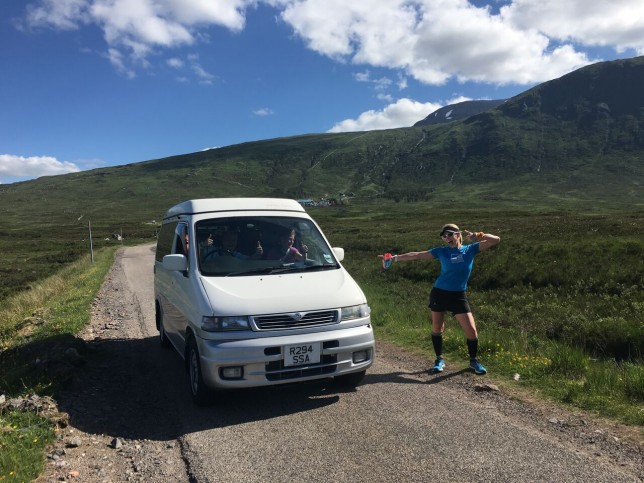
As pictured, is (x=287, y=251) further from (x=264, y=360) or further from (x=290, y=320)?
(x=264, y=360)

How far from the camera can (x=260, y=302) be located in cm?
527

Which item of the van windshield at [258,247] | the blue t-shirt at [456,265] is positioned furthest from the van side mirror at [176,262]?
the blue t-shirt at [456,265]

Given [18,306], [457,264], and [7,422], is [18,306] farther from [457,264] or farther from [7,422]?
[457,264]

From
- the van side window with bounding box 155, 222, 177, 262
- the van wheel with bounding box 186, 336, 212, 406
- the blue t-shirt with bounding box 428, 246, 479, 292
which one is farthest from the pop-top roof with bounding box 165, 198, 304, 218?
the blue t-shirt with bounding box 428, 246, 479, 292

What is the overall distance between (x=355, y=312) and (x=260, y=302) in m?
1.17

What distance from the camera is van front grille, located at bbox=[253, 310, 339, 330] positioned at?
5.19m

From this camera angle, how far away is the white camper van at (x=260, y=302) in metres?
5.14

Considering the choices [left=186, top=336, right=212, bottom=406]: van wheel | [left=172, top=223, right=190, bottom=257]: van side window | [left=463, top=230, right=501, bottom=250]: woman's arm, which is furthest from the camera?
[left=172, top=223, right=190, bottom=257]: van side window

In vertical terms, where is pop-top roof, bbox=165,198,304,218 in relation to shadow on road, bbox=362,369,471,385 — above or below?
above

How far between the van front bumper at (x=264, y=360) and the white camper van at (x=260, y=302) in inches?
0.4

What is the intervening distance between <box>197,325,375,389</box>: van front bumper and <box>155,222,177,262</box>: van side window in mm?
2806

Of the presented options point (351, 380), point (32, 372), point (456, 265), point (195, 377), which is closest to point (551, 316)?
point (456, 265)

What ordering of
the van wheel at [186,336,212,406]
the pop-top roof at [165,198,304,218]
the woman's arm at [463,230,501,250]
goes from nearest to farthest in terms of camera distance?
1. the van wheel at [186,336,212,406]
2. the woman's arm at [463,230,501,250]
3. the pop-top roof at [165,198,304,218]

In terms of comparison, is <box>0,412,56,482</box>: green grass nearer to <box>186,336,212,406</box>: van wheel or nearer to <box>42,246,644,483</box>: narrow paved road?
<box>42,246,644,483</box>: narrow paved road
